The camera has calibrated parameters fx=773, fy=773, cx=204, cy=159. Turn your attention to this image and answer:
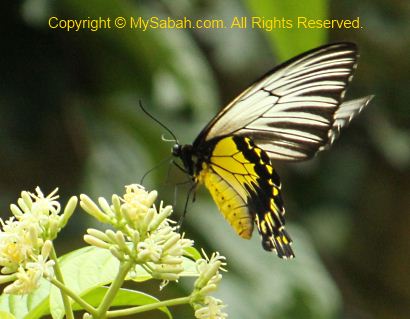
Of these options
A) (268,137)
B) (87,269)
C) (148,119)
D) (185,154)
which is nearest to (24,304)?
(87,269)

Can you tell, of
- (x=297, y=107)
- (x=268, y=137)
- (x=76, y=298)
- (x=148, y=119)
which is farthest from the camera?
(x=148, y=119)

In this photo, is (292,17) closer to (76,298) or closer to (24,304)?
(76,298)

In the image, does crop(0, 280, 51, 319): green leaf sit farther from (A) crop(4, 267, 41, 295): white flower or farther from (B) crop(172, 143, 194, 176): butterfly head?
(B) crop(172, 143, 194, 176): butterfly head

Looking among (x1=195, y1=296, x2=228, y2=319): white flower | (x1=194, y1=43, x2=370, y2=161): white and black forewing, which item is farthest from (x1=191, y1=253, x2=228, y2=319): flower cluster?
(x1=194, y1=43, x2=370, y2=161): white and black forewing

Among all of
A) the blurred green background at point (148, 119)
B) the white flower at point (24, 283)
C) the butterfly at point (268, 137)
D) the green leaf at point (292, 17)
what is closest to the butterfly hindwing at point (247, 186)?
the butterfly at point (268, 137)

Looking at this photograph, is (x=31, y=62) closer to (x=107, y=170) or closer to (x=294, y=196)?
(x=107, y=170)

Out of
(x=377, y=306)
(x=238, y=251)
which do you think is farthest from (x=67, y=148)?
(x=377, y=306)

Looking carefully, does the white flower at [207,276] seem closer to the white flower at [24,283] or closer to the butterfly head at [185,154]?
the white flower at [24,283]
